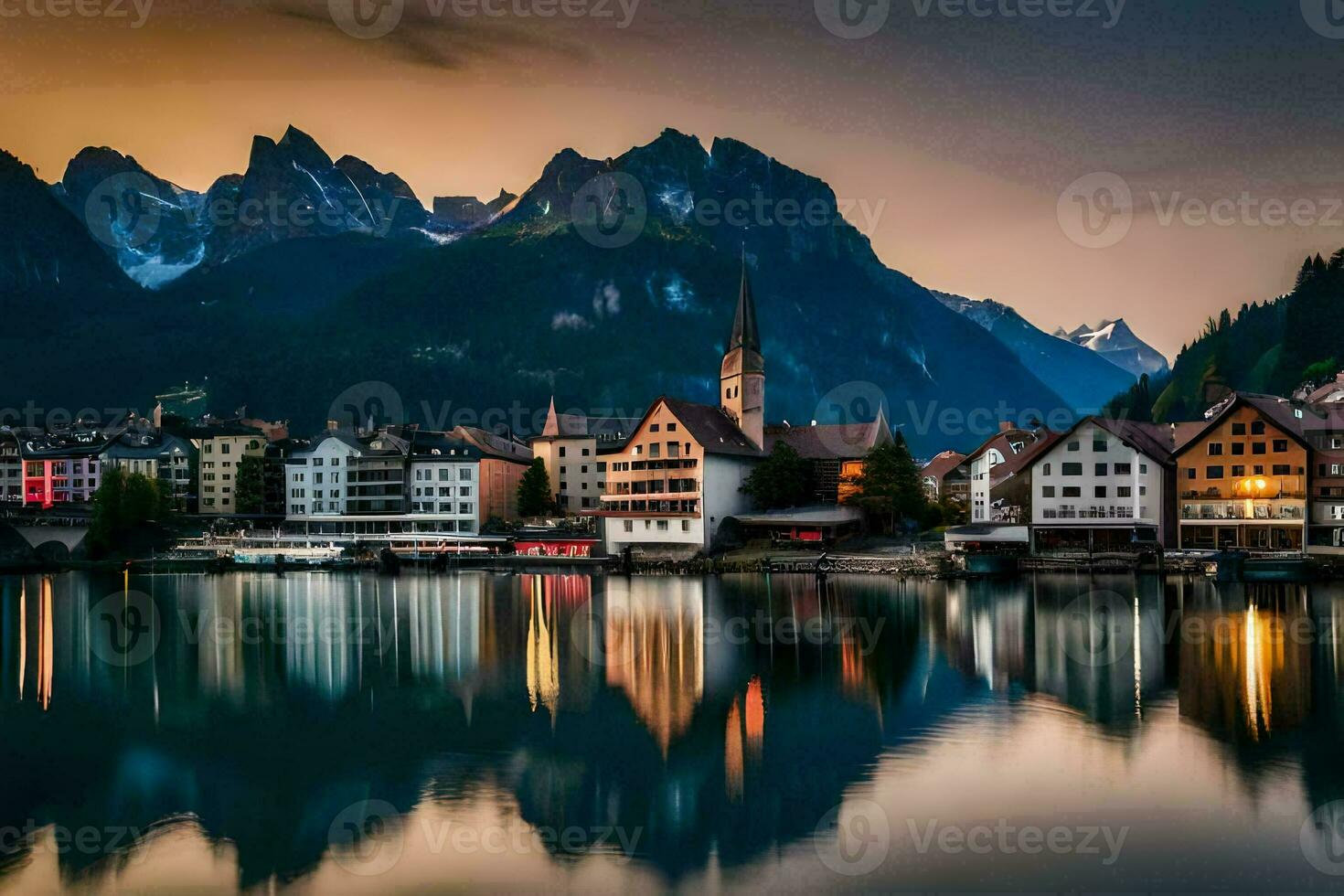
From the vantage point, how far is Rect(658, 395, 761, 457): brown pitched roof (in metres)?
83.8

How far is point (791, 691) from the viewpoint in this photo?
32250 mm

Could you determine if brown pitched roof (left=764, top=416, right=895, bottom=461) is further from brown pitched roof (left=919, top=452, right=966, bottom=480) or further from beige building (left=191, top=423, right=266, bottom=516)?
beige building (left=191, top=423, right=266, bottom=516)

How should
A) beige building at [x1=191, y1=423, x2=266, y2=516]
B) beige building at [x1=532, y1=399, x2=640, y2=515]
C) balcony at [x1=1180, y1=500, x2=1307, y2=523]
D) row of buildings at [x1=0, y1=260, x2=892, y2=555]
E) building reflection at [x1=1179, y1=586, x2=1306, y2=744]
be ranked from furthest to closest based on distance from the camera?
1. beige building at [x1=191, y1=423, x2=266, y2=516]
2. beige building at [x1=532, y1=399, x2=640, y2=515]
3. row of buildings at [x1=0, y1=260, x2=892, y2=555]
4. balcony at [x1=1180, y1=500, x2=1307, y2=523]
5. building reflection at [x1=1179, y1=586, x2=1306, y2=744]

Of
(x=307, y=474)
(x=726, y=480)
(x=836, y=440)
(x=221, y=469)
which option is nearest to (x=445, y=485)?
(x=307, y=474)

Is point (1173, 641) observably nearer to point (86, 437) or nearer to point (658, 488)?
point (658, 488)

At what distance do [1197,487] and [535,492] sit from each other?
172 ft

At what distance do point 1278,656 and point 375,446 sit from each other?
86.1 metres

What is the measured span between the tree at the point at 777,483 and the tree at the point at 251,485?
4992cm

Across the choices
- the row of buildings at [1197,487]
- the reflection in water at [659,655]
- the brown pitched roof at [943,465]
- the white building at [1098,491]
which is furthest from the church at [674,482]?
the brown pitched roof at [943,465]

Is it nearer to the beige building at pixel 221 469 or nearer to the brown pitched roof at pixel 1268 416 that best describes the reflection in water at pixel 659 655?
the brown pitched roof at pixel 1268 416

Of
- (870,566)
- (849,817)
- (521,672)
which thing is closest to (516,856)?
(849,817)

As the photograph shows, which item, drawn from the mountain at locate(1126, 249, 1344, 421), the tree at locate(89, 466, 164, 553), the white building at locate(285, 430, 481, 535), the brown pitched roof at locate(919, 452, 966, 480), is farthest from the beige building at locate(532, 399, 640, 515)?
the mountain at locate(1126, 249, 1344, 421)

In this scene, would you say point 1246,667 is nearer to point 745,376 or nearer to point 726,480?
point 726,480

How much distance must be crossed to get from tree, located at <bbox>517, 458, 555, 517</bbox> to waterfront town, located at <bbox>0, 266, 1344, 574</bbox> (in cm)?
51
